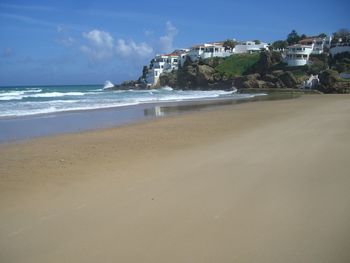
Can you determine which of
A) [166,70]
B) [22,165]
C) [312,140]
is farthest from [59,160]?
[166,70]

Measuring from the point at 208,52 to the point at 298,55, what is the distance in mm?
27748

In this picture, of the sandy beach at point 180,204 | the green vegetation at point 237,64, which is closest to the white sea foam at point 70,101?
the sandy beach at point 180,204

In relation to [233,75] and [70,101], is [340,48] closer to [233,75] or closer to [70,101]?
[233,75]

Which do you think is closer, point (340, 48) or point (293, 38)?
point (340, 48)

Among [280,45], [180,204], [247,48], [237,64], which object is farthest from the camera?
[247,48]

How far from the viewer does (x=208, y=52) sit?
8906 cm

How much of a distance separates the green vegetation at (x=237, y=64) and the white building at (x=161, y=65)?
16680 millimetres

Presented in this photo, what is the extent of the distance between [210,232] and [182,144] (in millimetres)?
5773

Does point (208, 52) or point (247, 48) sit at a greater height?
point (247, 48)

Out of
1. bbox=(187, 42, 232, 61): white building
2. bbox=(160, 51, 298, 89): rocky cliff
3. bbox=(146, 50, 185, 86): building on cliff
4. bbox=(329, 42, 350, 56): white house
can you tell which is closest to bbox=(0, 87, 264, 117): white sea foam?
bbox=(160, 51, 298, 89): rocky cliff

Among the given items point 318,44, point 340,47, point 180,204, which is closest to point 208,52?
point 318,44

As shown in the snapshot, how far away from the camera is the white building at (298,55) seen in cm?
6587

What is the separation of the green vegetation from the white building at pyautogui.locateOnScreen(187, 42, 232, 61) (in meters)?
5.00

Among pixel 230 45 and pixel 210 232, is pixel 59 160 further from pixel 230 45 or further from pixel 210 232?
pixel 230 45
